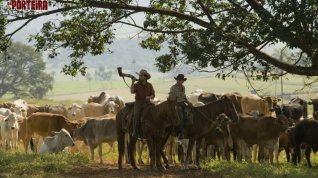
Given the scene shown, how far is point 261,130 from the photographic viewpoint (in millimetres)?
18188

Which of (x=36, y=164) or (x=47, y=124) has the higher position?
(x=47, y=124)

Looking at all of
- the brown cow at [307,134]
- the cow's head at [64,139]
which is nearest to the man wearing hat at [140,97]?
the cow's head at [64,139]

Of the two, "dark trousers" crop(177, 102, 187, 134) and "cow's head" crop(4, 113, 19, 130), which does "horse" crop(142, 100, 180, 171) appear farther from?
"cow's head" crop(4, 113, 19, 130)

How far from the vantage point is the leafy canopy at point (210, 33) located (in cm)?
1545

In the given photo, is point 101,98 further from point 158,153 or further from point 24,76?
point 24,76

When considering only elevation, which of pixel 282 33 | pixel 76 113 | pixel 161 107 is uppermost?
pixel 282 33

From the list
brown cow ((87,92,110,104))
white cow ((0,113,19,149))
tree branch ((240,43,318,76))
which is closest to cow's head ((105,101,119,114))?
brown cow ((87,92,110,104))

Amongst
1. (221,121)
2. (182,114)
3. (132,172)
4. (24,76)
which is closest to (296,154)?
(221,121)

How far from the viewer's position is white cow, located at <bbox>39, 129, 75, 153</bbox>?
2022cm

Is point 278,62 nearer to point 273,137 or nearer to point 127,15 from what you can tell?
point 273,137

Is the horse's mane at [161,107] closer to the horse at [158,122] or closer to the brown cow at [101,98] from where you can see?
the horse at [158,122]

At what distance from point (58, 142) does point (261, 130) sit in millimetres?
6559

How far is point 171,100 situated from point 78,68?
14.7 feet

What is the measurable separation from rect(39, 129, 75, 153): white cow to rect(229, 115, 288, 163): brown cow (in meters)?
5.27
